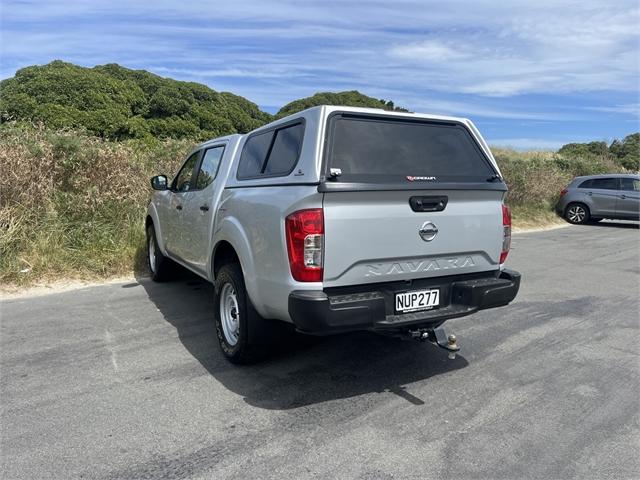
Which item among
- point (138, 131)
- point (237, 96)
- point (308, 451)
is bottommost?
point (308, 451)

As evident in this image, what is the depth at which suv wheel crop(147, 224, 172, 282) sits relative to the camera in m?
6.98

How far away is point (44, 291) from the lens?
6789 millimetres

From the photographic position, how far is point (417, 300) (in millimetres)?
3639

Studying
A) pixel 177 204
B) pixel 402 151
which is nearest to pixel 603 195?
pixel 177 204

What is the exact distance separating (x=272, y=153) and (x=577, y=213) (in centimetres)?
1571

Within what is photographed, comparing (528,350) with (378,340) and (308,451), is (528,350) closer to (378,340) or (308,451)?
(378,340)

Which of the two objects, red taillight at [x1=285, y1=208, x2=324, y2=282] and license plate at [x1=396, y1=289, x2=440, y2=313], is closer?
red taillight at [x1=285, y1=208, x2=324, y2=282]

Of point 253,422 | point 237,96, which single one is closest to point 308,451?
point 253,422

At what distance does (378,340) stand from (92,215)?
5.57 metres

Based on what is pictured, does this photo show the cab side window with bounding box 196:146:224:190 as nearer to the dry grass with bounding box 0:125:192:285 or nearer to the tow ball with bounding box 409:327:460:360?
the tow ball with bounding box 409:327:460:360

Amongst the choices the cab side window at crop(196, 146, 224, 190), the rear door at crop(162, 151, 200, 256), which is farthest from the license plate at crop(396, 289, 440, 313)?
the rear door at crop(162, 151, 200, 256)

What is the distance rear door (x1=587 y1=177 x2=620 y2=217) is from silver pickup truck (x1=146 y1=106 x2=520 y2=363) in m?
14.3

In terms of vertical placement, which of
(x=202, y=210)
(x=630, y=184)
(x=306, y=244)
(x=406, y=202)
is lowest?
(x=306, y=244)

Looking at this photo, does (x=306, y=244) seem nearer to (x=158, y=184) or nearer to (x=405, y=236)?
(x=405, y=236)
